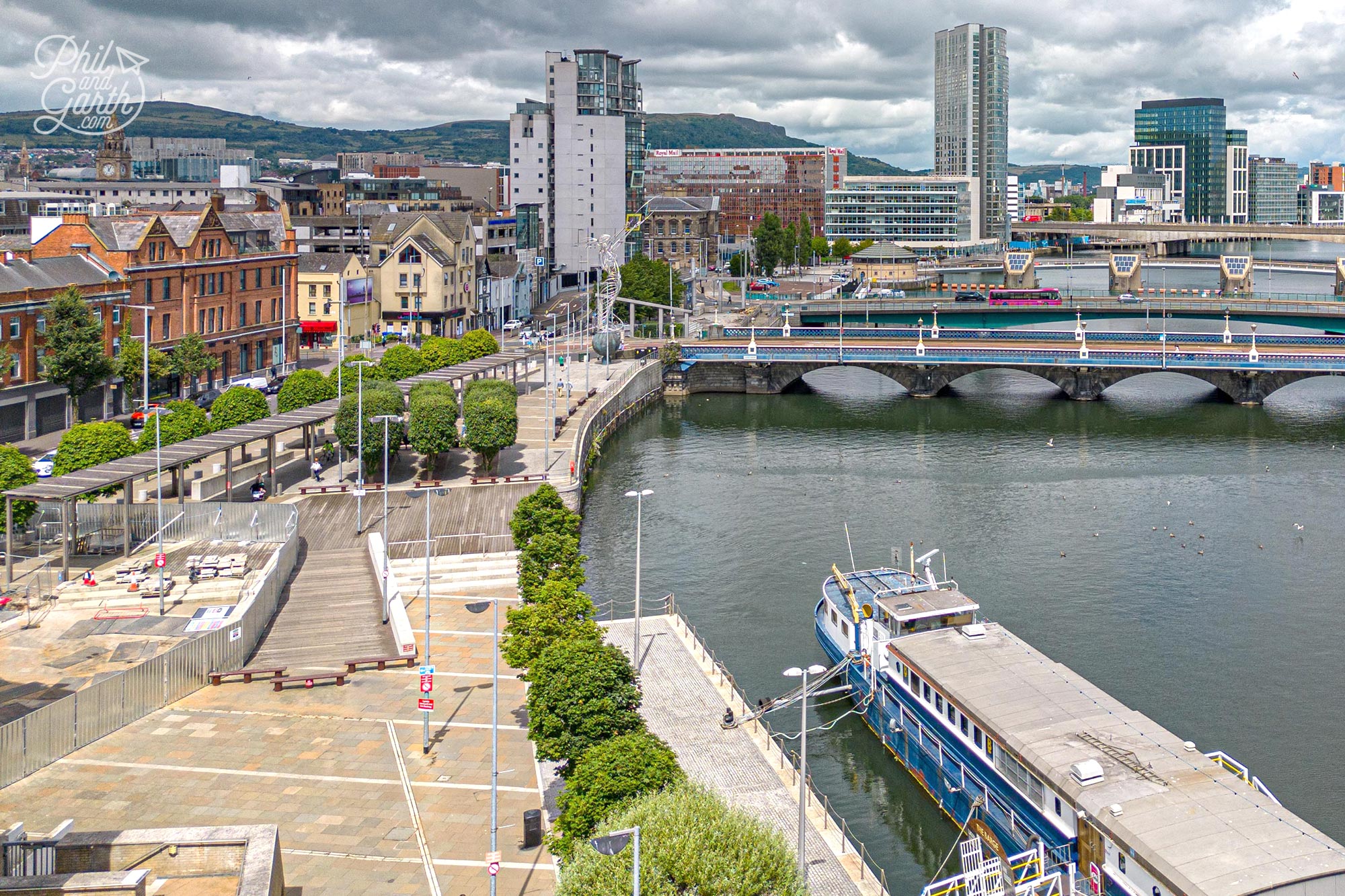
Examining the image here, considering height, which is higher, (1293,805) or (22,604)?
(22,604)

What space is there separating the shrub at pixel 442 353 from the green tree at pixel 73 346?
24684 mm

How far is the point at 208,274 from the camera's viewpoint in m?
95.2

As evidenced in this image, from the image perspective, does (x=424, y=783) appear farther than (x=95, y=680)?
No

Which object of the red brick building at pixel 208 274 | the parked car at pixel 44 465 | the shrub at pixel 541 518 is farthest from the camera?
the red brick building at pixel 208 274

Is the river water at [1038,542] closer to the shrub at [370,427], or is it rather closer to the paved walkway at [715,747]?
the paved walkway at [715,747]

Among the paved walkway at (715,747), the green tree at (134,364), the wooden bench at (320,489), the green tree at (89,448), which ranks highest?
the green tree at (134,364)

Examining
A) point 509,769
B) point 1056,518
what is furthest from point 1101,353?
point 509,769

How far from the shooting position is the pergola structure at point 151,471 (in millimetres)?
50844

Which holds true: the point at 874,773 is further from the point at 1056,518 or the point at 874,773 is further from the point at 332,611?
the point at 1056,518

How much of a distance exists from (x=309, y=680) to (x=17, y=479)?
21.2 m

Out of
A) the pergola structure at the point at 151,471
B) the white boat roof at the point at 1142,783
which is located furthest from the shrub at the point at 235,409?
the white boat roof at the point at 1142,783

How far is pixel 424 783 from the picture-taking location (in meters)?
35.6

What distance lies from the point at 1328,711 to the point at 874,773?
A: 675 inches

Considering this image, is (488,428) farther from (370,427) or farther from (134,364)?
(134,364)
